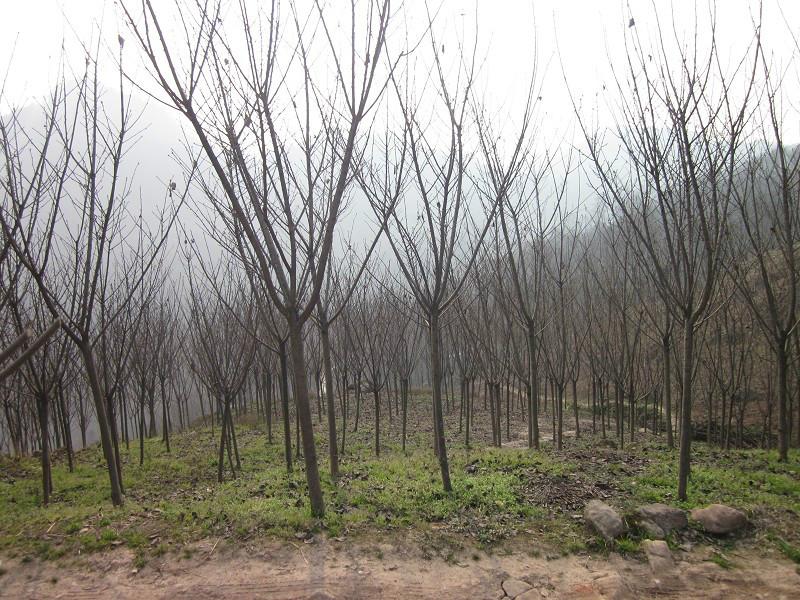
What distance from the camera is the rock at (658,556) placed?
3.65 m

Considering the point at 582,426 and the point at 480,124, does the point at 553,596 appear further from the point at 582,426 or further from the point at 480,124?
the point at 582,426

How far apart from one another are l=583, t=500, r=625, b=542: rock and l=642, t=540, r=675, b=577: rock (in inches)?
8.2

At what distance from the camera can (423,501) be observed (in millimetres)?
4902

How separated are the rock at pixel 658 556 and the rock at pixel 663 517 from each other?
Result: 0.19 metres

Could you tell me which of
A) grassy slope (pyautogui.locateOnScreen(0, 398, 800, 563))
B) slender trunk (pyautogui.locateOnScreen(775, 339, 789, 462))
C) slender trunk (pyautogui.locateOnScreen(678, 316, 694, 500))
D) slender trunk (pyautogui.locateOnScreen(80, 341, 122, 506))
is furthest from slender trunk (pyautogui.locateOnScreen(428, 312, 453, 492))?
slender trunk (pyautogui.locateOnScreen(775, 339, 789, 462))

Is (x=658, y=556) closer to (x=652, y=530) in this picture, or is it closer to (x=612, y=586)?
(x=652, y=530)

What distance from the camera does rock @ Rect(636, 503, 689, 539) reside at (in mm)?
4098

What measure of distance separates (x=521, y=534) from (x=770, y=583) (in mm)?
1715

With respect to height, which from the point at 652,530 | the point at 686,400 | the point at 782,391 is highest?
the point at 686,400

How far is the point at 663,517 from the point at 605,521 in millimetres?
521

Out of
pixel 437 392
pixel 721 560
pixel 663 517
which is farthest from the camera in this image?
pixel 437 392

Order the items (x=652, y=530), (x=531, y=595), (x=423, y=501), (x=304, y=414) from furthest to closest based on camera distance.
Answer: (x=423, y=501) < (x=304, y=414) < (x=652, y=530) < (x=531, y=595)

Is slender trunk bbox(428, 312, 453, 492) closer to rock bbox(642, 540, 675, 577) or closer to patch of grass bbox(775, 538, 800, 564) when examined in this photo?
rock bbox(642, 540, 675, 577)

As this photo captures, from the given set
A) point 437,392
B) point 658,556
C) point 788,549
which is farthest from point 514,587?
point 788,549
